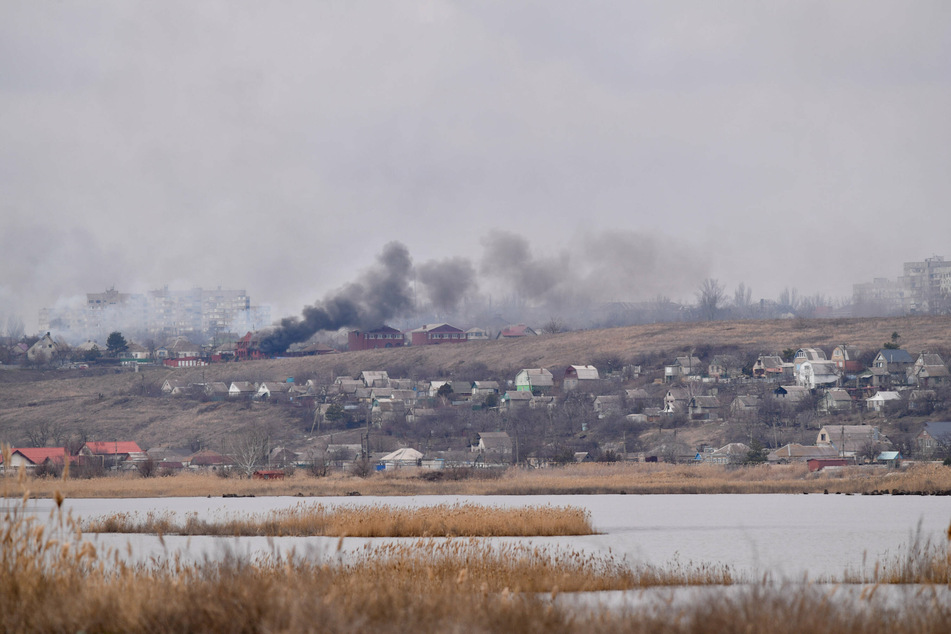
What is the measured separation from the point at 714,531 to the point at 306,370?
112164 mm

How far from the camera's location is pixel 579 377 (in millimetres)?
119688

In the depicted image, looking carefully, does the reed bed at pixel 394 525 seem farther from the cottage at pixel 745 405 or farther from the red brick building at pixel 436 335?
the red brick building at pixel 436 335

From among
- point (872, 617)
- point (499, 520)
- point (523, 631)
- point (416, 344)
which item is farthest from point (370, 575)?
point (416, 344)

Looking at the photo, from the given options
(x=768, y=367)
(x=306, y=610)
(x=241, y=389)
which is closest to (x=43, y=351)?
(x=241, y=389)

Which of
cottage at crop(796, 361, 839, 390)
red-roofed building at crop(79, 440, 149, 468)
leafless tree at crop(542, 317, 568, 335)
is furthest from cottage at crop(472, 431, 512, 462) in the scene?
leafless tree at crop(542, 317, 568, 335)

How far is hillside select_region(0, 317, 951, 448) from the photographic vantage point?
4195 inches

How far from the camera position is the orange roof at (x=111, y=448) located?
85.1 m

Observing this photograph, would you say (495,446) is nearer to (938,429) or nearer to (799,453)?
(799,453)

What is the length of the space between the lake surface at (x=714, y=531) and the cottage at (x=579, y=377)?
63865 millimetres

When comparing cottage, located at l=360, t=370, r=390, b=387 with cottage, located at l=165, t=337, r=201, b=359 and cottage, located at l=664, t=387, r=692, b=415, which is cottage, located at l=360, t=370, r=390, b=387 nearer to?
cottage, located at l=664, t=387, r=692, b=415

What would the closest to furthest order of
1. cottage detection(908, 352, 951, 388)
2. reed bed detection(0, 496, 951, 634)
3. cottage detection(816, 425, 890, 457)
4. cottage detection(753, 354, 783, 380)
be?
reed bed detection(0, 496, 951, 634), cottage detection(816, 425, 890, 457), cottage detection(908, 352, 951, 388), cottage detection(753, 354, 783, 380)

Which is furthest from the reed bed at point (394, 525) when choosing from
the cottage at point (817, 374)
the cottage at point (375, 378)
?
the cottage at point (375, 378)

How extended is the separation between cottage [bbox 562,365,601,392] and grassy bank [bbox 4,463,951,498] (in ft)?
156

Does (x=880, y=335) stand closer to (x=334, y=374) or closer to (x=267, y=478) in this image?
(x=334, y=374)
